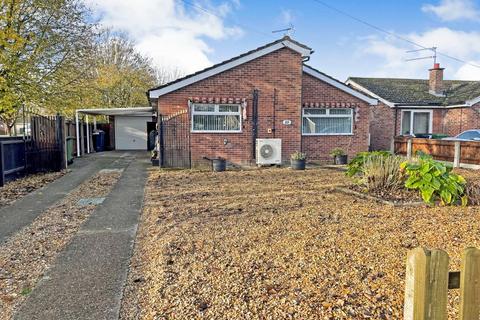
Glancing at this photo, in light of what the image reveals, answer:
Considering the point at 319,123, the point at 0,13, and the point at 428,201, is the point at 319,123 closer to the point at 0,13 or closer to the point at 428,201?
the point at 428,201

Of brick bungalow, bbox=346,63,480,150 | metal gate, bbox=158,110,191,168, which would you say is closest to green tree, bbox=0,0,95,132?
metal gate, bbox=158,110,191,168

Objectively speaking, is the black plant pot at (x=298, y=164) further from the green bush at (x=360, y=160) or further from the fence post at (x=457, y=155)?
the fence post at (x=457, y=155)

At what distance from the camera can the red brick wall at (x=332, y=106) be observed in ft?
47.5

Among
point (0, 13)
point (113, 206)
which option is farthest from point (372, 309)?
point (0, 13)

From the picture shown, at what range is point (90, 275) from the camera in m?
3.85

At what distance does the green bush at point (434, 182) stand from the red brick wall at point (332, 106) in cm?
733

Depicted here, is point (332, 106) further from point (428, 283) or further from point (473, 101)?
point (428, 283)

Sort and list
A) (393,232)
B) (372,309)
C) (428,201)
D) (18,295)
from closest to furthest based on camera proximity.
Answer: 1. (372,309)
2. (18,295)
3. (393,232)
4. (428,201)

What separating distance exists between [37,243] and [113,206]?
87.5 inches

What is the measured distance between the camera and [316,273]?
143 inches

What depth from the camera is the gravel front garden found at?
3041 mm

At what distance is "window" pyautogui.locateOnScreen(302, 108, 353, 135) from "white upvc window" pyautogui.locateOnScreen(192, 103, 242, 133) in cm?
297

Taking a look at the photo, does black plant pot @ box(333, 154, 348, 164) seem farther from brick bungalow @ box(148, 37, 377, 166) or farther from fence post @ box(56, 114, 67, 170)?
fence post @ box(56, 114, 67, 170)

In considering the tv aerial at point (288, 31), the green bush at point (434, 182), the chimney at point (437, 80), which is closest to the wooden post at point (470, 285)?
the green bush at point (434, 182)
